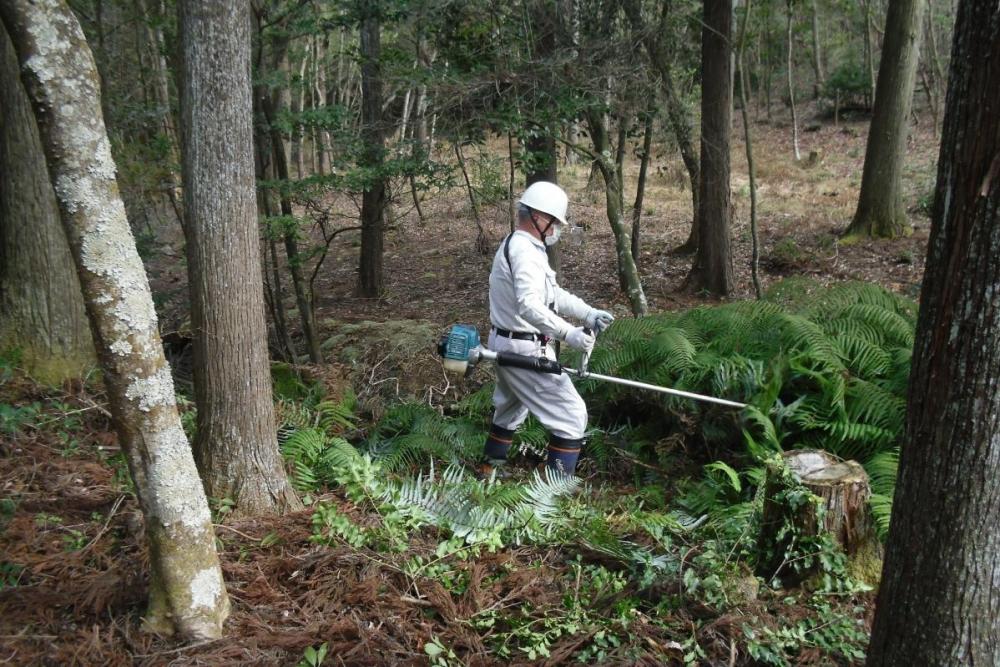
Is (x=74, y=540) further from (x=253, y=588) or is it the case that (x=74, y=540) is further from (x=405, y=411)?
(x=405, y=411)

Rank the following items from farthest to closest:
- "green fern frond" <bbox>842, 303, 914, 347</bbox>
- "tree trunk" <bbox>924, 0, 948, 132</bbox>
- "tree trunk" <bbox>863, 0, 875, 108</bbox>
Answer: "tree trunk" <bbox>924, 0, 948, 132</bbox>, "tree trunk" <bbox>863, 0, 875, 108</bbox>, "green fern frond" <bbox>842, 303, 914, 347</bbox>

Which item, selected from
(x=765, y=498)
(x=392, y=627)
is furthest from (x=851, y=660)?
(x=392, y=627)

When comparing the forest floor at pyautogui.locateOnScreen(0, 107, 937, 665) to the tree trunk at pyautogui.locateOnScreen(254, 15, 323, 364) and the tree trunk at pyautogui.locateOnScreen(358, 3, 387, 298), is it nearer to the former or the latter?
the tree trunk at pyautogui.locateOnScreen(254, 15, 323, 364)

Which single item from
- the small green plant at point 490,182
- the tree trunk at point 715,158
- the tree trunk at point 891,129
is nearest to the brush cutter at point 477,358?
the small green plant at point 490,182

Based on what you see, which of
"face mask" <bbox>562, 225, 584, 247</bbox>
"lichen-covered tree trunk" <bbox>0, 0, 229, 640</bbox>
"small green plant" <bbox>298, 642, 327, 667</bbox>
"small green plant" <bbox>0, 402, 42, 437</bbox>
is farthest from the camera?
"face mask" <bbox>562, 225, 584, 247</bbox>

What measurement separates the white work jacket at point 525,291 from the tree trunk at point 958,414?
3.19 meters

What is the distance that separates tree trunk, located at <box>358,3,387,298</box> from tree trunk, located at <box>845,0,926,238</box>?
28.1 ft

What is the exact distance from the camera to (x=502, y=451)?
604 cm

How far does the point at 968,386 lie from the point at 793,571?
197 cm

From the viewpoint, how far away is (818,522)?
3.72 metres

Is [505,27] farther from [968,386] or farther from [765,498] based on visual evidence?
[968,386]

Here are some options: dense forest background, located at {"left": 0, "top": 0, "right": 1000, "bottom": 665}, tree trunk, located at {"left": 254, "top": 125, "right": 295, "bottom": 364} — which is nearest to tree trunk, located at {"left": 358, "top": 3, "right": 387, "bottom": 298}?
dense forest background, located at {"left": 0, "top": 0, "right": 1000, "bottom": 665}

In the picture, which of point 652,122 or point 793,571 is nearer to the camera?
point 793,571

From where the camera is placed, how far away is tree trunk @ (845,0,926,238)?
12477 mm
